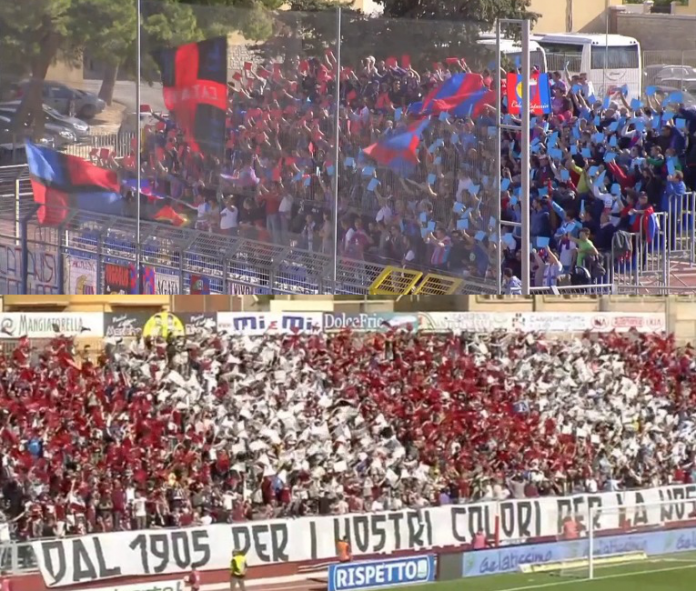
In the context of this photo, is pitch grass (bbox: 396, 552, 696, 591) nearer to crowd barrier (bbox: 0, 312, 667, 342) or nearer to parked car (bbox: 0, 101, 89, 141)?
crowd barrier (bbox: 0, 312, 667, 342)

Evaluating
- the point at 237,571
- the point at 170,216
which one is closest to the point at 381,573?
the point at 237,571

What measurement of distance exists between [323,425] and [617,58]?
9926 millimetres

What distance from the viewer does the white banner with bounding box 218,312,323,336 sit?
15.5 meters

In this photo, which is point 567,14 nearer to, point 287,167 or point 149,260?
point 287,167

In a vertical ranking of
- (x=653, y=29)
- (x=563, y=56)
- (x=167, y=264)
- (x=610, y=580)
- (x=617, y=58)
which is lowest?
(x=610, y=580)

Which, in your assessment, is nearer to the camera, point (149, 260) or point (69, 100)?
point (69, 100)

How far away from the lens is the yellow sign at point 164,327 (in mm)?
14734

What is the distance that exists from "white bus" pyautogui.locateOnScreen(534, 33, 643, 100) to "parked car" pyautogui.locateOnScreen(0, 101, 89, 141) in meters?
14.0

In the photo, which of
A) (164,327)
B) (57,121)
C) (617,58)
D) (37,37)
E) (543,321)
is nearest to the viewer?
(37,37)

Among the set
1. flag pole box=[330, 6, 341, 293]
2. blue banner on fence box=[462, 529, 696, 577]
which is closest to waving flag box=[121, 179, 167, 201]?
flag pole box=[330, 6, 341, 293]

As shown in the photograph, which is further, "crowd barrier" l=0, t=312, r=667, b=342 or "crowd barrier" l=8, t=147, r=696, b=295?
"crowd barrier" l=0, t=312, r=667, b=342

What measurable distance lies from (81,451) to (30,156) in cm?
717

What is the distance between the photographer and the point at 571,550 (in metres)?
15.6

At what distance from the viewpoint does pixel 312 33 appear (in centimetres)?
843
